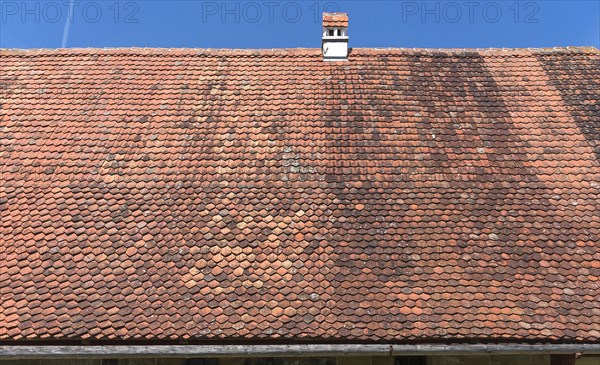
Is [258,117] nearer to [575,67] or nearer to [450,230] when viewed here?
[450,230]

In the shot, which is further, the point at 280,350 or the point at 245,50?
the point at 245,50

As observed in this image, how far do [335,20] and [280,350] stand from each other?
6501mm

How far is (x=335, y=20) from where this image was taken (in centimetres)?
971

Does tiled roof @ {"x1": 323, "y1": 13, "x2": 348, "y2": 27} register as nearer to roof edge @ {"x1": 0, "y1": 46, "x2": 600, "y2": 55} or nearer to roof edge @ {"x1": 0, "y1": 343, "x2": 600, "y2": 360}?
roof edge @ {"x1": 0, "y1": 46, "x2": 600, "y2": 55}

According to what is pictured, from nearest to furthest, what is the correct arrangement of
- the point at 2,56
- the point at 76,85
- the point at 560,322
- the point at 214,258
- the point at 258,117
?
the point at 560,322 < the point at 214,258 < the point at 258,117 < the point at 76,85 < the point at 2,56

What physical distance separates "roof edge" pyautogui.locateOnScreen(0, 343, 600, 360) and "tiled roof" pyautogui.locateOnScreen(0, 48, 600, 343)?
0.31ft

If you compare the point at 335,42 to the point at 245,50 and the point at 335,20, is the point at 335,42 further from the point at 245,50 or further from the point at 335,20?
the point at 245,50

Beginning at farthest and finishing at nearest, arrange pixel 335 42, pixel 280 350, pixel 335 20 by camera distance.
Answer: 1. pixel 335 20
2. pixel 335 42
3. pixel 280 350

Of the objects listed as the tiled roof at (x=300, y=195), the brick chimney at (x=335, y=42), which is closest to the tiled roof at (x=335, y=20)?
the brick chimney at (x=335, y=42)

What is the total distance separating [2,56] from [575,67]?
964 centimetres

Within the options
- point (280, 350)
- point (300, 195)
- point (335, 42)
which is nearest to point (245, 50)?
point (335, 42)

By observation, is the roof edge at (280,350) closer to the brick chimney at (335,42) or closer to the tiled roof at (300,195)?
the tiled roof at (300,195)

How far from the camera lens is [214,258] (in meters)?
5.78

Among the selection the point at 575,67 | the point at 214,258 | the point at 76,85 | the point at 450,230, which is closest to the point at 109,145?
the point at 76,85
